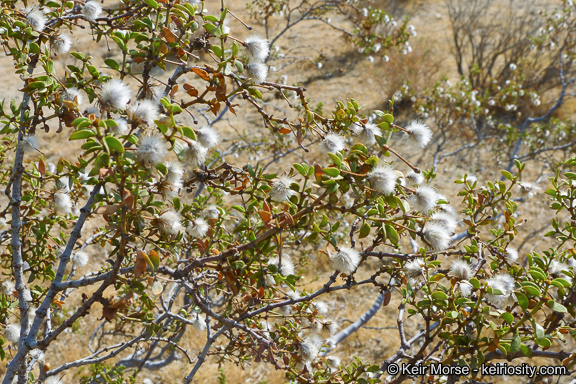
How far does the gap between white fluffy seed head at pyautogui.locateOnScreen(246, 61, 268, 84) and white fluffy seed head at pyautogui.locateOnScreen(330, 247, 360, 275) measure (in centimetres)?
60

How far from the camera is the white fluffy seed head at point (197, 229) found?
1.53 meters

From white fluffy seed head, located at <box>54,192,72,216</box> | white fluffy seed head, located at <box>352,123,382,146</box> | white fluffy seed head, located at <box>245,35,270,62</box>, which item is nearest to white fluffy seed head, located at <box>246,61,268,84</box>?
white fluffy seed head, located at <box>245,35,270,62</box>

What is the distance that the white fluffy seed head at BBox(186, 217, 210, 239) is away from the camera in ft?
5.01

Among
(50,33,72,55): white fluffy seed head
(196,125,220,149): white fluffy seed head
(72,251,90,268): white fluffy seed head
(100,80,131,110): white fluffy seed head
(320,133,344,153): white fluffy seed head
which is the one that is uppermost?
(50,33,72,55): white fluffy seed head

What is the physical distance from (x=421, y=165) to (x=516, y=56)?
4326mm

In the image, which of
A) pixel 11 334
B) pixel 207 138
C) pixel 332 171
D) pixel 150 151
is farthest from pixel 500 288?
pixel 11 334

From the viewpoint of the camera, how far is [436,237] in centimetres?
132

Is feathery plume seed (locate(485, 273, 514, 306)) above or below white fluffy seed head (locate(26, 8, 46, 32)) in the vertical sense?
below

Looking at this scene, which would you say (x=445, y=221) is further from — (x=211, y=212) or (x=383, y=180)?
(x=211, y=212)

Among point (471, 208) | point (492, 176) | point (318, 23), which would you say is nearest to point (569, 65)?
point (492, 176)

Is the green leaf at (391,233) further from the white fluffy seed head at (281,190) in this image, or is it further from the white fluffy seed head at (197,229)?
the white fluffy seed head at (197,229)

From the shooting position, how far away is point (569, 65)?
9555mm

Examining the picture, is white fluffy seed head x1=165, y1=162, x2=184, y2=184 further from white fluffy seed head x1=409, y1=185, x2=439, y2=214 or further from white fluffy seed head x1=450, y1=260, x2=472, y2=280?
white fluffy seed head x1=450, y1=260, x2=472, y2=280

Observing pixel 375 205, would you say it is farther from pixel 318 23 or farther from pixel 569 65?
pixel 318 23
